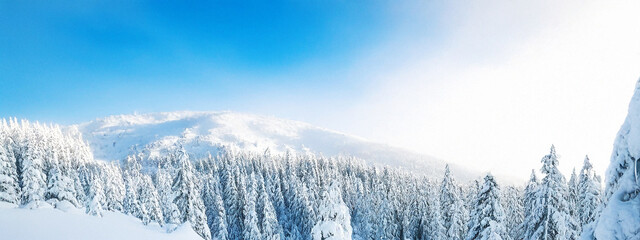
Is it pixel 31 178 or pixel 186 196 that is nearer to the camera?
pixel 31 178

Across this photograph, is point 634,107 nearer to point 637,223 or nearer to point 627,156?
point 627,156

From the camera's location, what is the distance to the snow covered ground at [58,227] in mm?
10820

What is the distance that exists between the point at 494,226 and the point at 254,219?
98.9 ft

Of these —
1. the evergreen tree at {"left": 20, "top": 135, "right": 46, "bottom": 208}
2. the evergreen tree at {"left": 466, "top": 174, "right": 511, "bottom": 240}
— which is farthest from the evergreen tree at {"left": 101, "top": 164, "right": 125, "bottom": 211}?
the evergreen tree at {"left": 466, "top": 174, "right": 511, "bottom": 240}

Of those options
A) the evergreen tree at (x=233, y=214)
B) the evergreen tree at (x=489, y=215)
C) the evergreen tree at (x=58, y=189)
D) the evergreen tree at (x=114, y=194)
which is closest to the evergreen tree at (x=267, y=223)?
the evergreen tree at (x=233, y=214)

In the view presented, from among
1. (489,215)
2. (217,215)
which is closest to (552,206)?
(489,215)

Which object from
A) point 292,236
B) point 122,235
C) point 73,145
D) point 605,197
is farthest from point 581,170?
point 73,145

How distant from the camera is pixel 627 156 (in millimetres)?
3580

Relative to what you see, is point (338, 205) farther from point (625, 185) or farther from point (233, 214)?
point (233, 214)

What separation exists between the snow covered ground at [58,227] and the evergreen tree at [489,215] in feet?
57.1

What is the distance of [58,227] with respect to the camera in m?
11.9

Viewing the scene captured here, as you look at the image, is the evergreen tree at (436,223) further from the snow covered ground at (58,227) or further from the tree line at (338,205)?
the snow covered ground at (58,227)

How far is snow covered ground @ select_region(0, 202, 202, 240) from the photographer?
35.5ft

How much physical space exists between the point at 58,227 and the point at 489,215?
21557 millimetres
